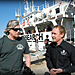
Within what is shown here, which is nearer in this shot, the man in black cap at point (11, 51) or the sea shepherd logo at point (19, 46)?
the man in black cap at point (11, 51)

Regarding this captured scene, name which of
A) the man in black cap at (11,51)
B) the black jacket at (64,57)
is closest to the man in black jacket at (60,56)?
the black jacket at (64,57)

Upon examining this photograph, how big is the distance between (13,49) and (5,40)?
23 cm

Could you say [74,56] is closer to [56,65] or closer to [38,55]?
[56,65]

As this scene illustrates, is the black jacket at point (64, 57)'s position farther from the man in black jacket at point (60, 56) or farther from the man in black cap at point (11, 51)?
the man in black cap at point (11, 51)

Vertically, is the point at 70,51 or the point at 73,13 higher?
the point at 73,13

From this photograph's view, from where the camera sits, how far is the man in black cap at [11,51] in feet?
5.62

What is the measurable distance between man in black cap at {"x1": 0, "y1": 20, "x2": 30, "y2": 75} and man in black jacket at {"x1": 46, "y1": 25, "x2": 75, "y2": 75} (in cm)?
62

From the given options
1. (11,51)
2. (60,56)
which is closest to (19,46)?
(11,51)

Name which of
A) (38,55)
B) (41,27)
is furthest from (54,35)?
(41,27)

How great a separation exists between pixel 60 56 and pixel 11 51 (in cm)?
94

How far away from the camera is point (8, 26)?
186 cm

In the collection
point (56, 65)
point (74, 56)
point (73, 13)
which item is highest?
point (73, 13)

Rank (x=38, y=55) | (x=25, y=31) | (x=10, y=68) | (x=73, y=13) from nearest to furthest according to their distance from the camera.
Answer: (x=10, y=68) < (x=38, y=55) < (x=73, y=13) < (x=25, y=31)

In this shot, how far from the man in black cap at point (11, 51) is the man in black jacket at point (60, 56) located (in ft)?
2.03
